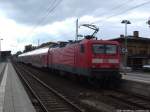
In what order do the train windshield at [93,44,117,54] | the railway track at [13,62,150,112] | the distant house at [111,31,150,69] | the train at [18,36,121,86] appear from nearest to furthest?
the railway track at [13,62,150,112] → the train at [18,36,121,86] → the train windshield at [93,44,117,54] → the distant house at [111,31,150,69]

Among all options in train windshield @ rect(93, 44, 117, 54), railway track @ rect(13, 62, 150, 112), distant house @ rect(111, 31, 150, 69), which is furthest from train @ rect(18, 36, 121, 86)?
distant house @ rect(111, 31, 150, 69)

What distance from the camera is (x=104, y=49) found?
22.7m

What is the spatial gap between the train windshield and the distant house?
57447 mm

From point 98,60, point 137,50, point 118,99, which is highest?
point 137,50

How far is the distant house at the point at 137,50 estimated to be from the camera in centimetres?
8075

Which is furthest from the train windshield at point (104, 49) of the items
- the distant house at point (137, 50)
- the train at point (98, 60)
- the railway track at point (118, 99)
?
the distant house at point (137, 50)

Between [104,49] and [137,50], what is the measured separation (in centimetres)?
6582

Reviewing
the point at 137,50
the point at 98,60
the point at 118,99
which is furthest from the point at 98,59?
the point at 137,50

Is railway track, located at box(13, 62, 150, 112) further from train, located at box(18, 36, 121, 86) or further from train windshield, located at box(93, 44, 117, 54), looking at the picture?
train windshield, located at box(93, 44, 117, 54)

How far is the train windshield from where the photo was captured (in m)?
22.5

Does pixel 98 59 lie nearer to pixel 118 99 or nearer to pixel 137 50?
pixel 118 99

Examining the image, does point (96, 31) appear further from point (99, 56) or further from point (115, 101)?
point (115, 101)

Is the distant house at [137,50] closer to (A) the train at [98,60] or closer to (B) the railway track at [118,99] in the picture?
(A) the train at [98,60]

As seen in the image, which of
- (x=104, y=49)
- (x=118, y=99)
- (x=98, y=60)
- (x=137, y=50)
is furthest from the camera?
(x=137, y=50)
